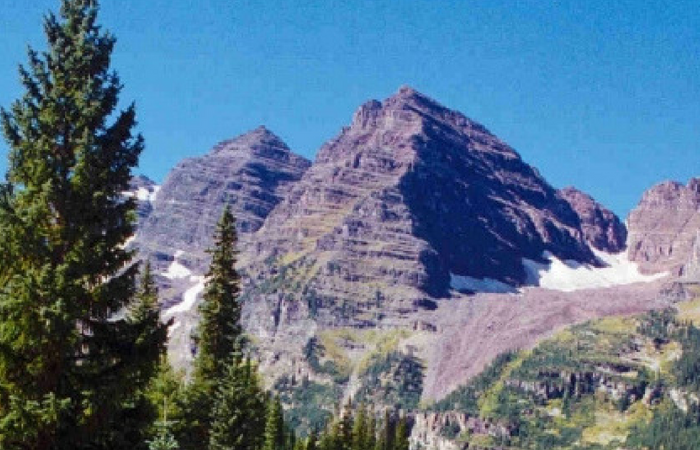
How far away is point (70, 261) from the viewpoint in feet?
77.0

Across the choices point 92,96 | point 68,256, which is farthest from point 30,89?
point 68,256

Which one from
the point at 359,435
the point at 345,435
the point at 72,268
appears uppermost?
the point at 72,268

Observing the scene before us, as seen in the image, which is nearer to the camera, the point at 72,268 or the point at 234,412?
the point at 72,268

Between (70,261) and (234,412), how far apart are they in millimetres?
31889

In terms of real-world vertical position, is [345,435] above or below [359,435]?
below

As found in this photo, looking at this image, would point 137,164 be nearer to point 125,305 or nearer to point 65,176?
point 65,176

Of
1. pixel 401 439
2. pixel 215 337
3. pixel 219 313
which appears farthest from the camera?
pixel 401 439

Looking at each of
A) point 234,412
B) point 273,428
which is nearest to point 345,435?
point 273,428

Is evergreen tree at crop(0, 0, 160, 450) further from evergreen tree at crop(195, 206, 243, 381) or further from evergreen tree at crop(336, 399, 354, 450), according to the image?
evergreen tree at crop(336, 399, 354, 450)

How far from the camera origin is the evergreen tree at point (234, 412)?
50875 mm

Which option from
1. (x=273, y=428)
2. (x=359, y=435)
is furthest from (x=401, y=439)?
(x=273, y=428)

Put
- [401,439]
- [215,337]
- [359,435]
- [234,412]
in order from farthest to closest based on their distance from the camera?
1. [401,439]
2. [359,435]
3. [234,412]
4. [215,337]

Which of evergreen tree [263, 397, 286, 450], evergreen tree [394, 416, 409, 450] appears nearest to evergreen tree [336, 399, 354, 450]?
evergreen tree [263, 397, 286, 450]

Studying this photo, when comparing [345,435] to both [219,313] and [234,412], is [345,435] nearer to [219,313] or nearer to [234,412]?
[234,412]
